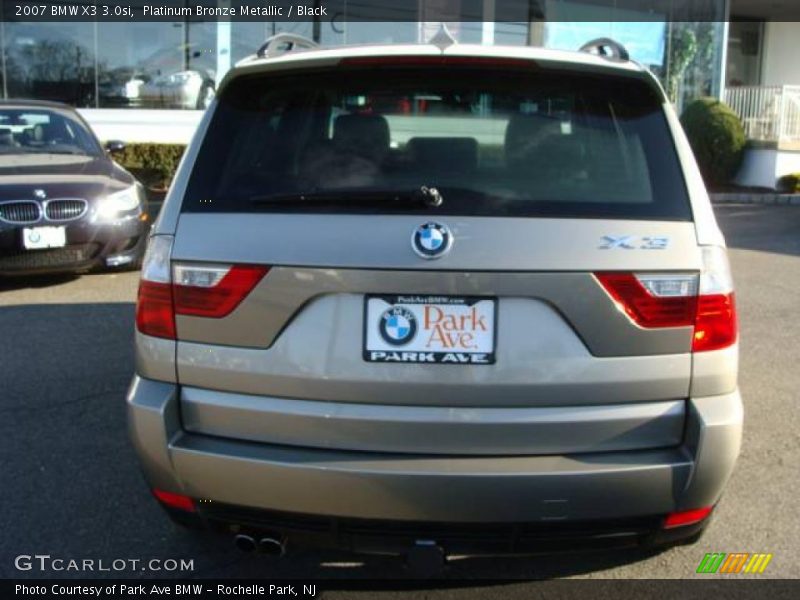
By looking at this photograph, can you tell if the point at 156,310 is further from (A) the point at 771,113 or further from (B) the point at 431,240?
(A) the point at 771,113

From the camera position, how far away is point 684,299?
2.52 m

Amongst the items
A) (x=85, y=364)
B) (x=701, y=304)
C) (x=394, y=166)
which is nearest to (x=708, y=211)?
(x=701, y=304)

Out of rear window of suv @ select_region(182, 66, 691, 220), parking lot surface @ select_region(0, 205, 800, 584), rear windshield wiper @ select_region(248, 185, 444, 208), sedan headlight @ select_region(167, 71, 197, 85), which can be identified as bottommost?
parking lot surface @ select_region(0, 205, 800, 584)

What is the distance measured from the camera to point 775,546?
10.9ft

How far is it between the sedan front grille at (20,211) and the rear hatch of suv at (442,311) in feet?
17.1

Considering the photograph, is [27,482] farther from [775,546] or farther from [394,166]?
[775,546]

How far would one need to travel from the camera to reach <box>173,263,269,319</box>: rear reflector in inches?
99.3

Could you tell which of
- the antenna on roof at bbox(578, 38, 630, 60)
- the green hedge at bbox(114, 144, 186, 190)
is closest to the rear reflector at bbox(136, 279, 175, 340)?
the antenna on roof at bbox(578, 38, 630, 60)

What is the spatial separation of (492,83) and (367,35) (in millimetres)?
15591

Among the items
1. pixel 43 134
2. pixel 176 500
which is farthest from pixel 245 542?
pixel 43 134

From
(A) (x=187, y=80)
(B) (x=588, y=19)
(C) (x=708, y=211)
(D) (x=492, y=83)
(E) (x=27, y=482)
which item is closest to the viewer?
(C) (x=708, y=211)

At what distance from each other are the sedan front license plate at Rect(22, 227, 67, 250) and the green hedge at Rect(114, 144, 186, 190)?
304 inches

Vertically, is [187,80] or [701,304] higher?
[187,80]

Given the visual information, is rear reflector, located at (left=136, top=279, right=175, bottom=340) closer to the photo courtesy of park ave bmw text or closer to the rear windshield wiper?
the photo courtesy of park ave bmw text
